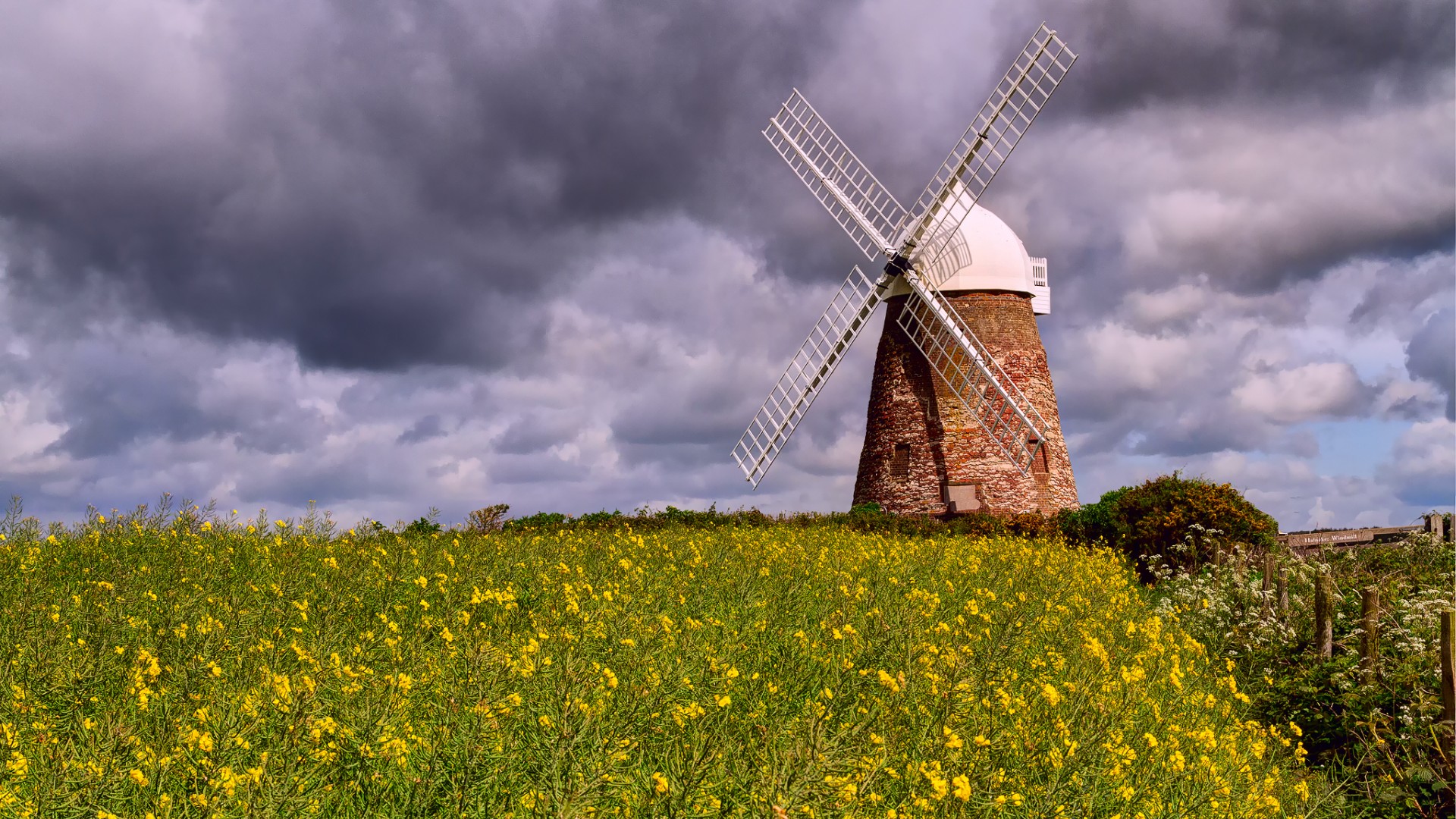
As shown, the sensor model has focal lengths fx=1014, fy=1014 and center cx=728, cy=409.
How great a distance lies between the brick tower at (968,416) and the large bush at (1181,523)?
296cm

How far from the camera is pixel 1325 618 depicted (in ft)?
31.5

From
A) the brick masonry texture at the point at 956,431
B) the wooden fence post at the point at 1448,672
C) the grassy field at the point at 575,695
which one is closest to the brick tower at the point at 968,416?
the brick masonry texture at the point at 956,431

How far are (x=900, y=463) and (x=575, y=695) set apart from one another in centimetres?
1868

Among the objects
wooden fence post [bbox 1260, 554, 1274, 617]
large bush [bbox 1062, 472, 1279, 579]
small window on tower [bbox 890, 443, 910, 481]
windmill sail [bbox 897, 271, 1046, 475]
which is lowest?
wooden fence post [bbox 1260, 554, 1274, 617]

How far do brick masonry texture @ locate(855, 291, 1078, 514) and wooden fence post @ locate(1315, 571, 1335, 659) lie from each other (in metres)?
11.1

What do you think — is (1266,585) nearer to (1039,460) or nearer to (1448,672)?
(1448,672)

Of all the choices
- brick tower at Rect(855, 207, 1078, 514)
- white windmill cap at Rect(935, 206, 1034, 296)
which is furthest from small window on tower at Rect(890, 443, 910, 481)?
white windmill cap at Rect(935, 206, 1034, 296)

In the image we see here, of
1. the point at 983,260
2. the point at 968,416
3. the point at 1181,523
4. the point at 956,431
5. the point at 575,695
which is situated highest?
the point at 983,260

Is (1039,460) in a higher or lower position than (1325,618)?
higher

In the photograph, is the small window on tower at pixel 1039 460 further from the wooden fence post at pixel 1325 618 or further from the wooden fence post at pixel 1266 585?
the wooden fence post at pixel 1325 618

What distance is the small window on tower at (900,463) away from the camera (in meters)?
21.7

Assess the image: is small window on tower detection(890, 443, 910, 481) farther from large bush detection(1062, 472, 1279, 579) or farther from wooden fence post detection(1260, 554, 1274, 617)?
wooden fence post detection(1260, 554, 1274, 617)

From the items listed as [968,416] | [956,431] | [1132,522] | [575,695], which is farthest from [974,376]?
[575,695]

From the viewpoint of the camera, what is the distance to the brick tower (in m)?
21.2
